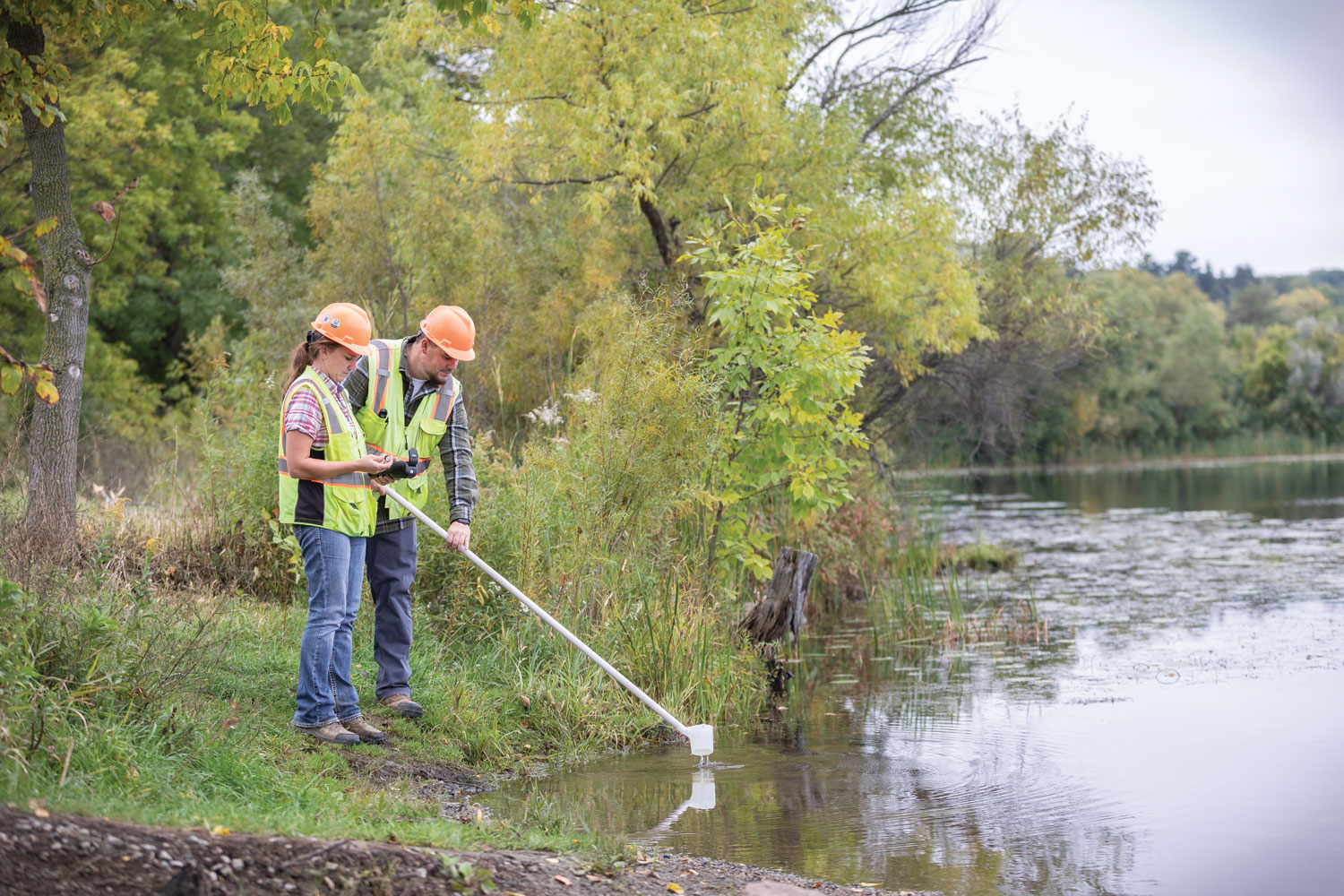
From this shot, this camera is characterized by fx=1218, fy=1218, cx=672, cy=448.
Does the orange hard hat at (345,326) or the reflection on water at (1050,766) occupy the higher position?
the orange hard hat at (345,326)

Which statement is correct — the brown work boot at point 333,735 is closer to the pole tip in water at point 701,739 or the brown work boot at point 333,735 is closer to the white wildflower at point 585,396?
the pole tip in water at point 701,739

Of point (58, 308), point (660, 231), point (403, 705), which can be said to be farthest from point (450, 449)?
point (660, 231)

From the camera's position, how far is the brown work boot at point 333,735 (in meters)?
5.70

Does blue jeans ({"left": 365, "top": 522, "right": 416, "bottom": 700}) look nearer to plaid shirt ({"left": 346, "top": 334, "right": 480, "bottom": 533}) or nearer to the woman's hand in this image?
plaid shirt ({"left": 346, "top": 334, "right": 480, "bottom": 533})

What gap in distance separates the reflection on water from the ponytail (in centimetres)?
224

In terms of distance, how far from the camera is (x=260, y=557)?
827cm

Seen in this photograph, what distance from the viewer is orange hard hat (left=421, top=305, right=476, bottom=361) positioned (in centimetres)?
592

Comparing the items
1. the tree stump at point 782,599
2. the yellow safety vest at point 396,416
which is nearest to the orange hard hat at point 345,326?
the yellow safety vest at point 396,416

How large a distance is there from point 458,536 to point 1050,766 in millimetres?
3632

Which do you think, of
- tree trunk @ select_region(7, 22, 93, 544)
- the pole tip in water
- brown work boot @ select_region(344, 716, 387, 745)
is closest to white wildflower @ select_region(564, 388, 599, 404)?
the pole tip in water

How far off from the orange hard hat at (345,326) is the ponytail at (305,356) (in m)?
0.05

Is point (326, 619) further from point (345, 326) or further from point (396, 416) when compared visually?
point (345, 326)

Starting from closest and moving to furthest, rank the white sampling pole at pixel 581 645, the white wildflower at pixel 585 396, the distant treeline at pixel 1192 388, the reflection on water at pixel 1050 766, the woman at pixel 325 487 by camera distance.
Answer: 1. the reflection on water at pixel 1050 766
2. the woman at pixel 325 487
3. the white sampling pole at pixel 581 645
4. the white wildflower at pixel 585 396
5. the distant treeline at pixel 1192 388

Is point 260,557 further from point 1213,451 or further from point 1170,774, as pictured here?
point 1213,451
